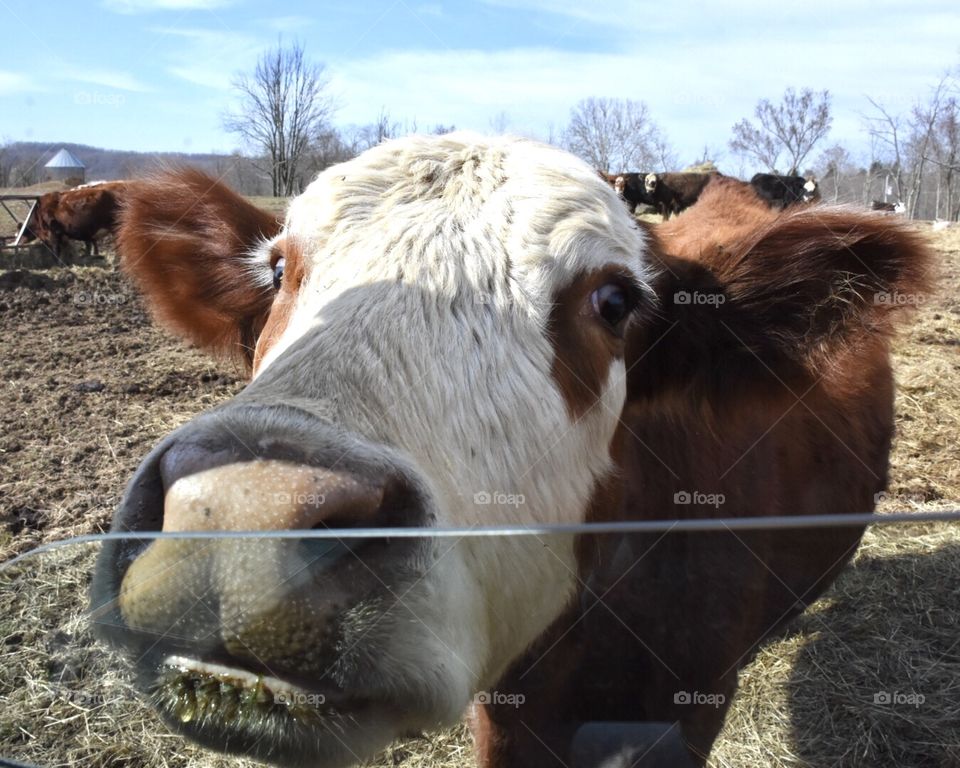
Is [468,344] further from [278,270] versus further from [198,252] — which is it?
[198,252]

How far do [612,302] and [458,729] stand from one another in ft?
6.83

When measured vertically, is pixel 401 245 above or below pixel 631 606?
above

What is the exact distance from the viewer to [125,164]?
3.86 metres

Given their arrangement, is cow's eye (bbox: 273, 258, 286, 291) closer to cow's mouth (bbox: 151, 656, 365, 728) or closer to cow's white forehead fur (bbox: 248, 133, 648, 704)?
cow's white forehead fur (bbox: 248, 133, 648, 704)

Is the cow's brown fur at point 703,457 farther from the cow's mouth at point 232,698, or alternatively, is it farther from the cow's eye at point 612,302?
the cow's mouth at point 232,698

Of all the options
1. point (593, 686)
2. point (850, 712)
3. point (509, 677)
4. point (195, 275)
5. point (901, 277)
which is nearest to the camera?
point (850, 712)

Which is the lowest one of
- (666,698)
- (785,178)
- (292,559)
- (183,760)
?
(183,760)

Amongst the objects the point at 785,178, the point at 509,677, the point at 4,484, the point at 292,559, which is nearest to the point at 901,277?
the point at 509,677

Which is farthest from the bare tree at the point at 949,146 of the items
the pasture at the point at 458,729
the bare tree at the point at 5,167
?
the bare tree at the point at 5,167

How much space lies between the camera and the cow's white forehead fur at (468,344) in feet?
5.60

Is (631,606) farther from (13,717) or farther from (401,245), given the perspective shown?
(13,717)

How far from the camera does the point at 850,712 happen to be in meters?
2.18

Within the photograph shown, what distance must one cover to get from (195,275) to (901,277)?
266cm

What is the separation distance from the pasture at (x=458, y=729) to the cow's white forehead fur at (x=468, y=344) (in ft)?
2.53
